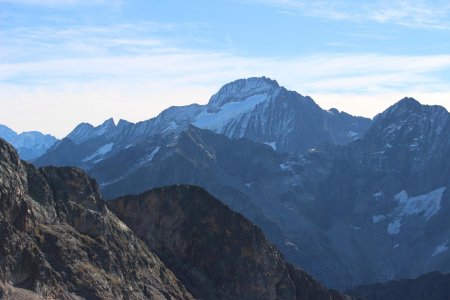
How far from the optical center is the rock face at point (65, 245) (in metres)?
102

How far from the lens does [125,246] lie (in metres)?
126

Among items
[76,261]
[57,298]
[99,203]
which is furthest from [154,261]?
[57,298]

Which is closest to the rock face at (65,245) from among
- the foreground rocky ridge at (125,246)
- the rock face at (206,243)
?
the foreground rocky ridge at (125,246)

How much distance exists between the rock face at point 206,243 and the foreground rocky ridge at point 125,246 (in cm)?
15

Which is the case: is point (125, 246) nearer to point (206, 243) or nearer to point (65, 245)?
point (65, 245)

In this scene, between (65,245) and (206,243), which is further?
(206,243)

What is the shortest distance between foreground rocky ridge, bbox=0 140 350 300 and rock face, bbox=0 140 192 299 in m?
0.13

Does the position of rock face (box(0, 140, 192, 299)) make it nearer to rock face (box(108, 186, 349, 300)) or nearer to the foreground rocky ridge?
the foreground rocky ridge

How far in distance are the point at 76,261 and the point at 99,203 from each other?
53.7 feet

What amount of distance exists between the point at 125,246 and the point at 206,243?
89.1 feet

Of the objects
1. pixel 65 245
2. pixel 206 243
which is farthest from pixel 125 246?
pixel 206 243

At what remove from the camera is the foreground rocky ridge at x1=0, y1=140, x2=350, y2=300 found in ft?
342

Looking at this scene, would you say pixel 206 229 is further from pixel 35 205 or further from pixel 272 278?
pixel 35 205

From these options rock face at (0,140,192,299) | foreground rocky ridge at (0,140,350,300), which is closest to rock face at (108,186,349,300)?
foreground rocky ridge at (0,140,350,300)
